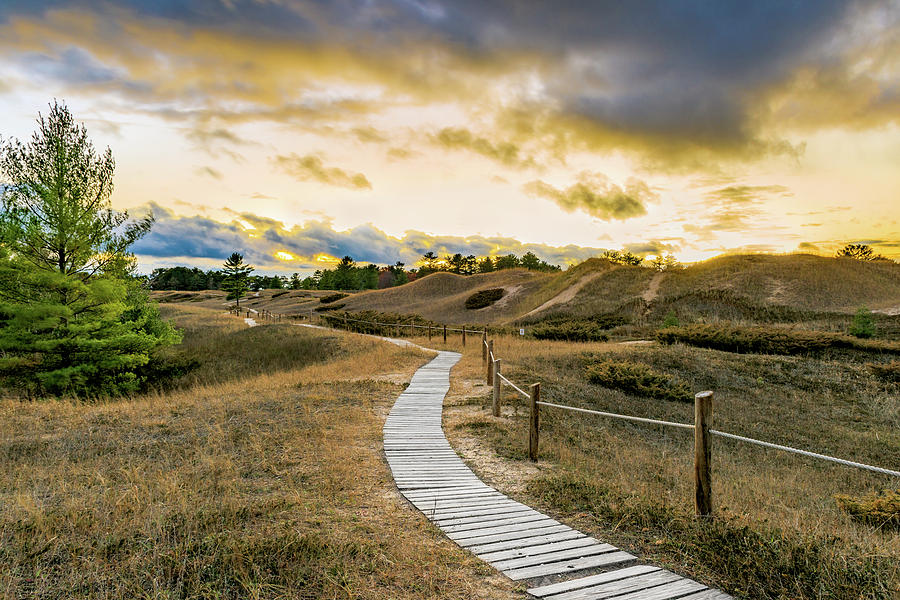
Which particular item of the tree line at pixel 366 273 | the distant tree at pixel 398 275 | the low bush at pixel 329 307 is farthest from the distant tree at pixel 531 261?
the low bush at pixel 329 307

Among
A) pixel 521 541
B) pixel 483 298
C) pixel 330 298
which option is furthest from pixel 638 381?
pixel 330 298

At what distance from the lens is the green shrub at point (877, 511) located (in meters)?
6.73

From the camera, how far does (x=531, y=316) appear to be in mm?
44344

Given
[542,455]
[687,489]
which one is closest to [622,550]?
[687,489]

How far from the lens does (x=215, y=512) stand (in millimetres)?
5184

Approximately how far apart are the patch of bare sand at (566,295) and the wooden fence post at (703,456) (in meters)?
40.0

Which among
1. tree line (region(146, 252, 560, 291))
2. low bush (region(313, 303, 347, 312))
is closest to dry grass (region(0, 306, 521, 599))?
low bush (region(313, 303, 347, 312))

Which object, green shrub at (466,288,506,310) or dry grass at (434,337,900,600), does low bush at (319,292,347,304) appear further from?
dry grass at (434,337,900,600)

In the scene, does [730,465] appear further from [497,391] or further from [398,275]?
[398,275]

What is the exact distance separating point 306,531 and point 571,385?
12.4m

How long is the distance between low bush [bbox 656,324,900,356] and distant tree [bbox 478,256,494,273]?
98942mm

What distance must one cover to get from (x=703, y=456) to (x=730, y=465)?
624cm

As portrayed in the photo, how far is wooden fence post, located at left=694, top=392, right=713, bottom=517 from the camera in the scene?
210 inches

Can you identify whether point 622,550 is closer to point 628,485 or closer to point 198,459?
point 628,485
